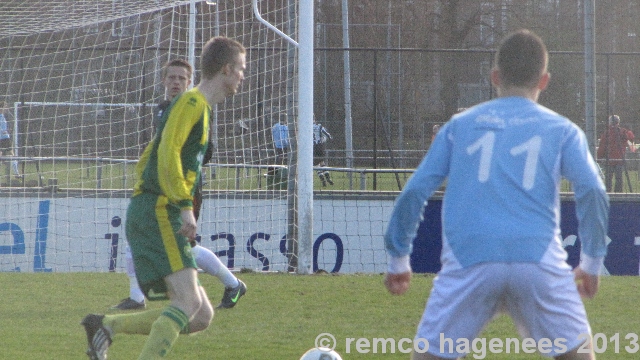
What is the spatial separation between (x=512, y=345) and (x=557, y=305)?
2889mm

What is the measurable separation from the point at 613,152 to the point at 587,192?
53.0 ft

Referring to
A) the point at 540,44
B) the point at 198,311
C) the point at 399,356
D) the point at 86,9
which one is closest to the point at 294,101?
the point at 86,9

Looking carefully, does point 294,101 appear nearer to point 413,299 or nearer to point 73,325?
point 413,299

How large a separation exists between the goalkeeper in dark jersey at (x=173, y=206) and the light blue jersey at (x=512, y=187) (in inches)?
54.6

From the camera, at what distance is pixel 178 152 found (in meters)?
4.07

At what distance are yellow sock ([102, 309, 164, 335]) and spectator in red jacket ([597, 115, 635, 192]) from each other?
13651mm

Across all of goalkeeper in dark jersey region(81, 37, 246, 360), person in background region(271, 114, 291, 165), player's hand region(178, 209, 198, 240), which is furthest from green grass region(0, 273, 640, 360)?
person in background region(271, 114, 291, 165)

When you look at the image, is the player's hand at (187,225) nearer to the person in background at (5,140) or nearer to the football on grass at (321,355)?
the football on grass at (321,355)

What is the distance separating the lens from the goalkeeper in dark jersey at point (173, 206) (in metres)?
4.06

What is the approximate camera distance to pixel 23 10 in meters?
10.3

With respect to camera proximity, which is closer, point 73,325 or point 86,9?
point 73,325

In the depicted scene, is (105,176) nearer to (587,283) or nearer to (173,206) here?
(173,206)

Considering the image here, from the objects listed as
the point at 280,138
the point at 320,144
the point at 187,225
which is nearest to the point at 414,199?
the point at 187,225

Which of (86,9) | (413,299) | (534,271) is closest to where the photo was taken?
(534,271)
